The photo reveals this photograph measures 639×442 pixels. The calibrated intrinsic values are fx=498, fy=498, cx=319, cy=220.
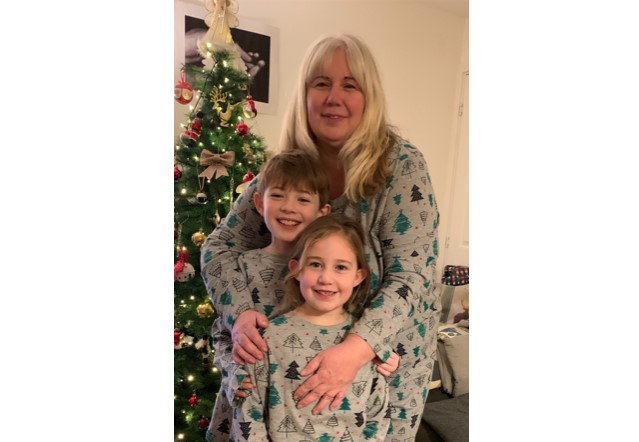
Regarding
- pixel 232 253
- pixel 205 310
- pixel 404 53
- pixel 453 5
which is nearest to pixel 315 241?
pixel 232 253

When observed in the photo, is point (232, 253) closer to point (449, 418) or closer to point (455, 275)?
point (455, 275)

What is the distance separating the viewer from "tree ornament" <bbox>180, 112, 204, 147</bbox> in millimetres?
1071

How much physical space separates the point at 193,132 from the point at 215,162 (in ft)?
0.26

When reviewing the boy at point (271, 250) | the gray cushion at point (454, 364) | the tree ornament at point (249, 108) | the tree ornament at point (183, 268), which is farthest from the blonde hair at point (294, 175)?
the gray cushion at point (454, 364)

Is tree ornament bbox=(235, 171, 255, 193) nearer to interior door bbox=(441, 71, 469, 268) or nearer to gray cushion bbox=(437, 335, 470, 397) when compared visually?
interior door bbox=(441, 71, 469, 268)

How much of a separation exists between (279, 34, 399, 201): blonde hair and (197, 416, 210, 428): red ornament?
1.87 feet

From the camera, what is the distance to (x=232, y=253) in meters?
1.06
